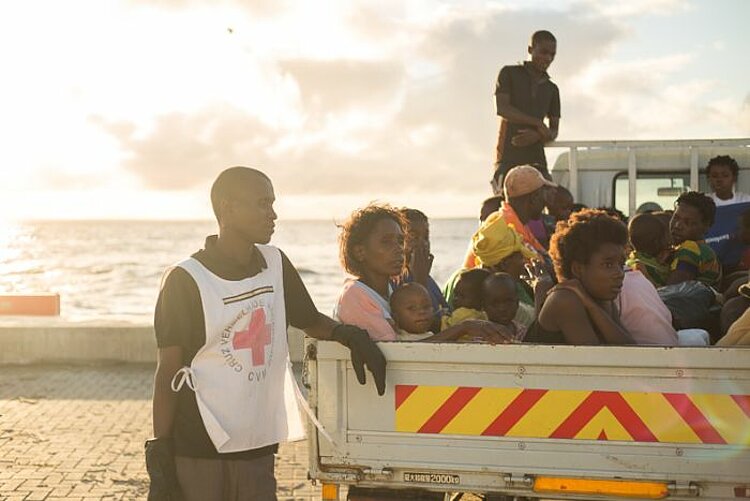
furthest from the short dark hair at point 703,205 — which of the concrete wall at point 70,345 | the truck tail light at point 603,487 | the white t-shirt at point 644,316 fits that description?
the concrete wall at point 70,345

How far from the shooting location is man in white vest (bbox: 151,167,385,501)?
3.70 m

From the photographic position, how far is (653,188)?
28.0 feet

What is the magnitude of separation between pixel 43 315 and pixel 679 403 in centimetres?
1211

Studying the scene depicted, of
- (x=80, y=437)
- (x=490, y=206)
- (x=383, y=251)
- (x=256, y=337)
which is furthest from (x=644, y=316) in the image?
(x=80, y=437)

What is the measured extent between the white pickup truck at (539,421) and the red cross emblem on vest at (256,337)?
307mm

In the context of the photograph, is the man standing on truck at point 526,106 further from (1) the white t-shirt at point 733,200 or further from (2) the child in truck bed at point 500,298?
(2) the child in truck bed at point 500,298

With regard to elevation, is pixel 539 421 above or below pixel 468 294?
below

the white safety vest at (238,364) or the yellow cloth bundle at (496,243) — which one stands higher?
the yellow cloth bundle at (496,243)

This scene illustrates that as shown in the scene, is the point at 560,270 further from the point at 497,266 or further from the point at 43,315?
the point at 43,315

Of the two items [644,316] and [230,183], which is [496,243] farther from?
[230,183]

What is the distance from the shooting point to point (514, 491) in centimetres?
345

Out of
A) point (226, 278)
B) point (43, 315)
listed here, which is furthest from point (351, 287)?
point (43, 315)

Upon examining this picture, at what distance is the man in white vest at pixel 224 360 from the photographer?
3.70m

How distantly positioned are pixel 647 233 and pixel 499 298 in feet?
2.96
